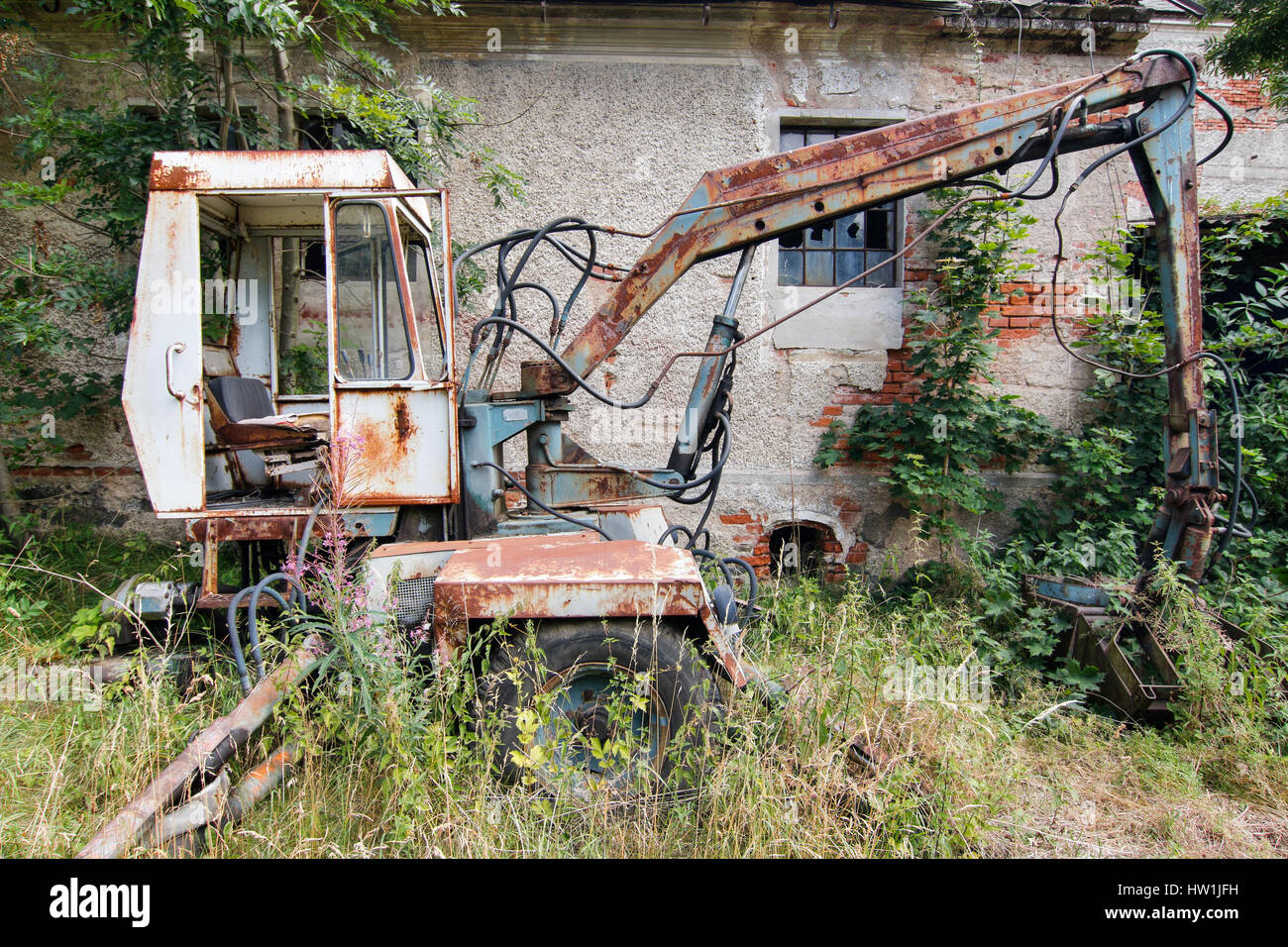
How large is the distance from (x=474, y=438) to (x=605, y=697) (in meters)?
1.38

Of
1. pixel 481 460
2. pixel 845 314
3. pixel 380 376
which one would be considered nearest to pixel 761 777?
pixel 481 460

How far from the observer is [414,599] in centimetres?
315

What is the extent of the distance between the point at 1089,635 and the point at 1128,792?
104 centimetres

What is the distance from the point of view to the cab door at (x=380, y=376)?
3334mm

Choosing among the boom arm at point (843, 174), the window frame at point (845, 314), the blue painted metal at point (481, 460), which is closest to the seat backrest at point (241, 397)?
the blue painted metal at point (481, 460)

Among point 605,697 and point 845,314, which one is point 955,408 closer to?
point 845,314

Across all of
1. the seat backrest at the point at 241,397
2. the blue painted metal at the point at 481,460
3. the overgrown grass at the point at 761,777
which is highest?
the seat backrest at the point at 241,397

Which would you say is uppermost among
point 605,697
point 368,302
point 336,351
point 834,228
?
point 834,228

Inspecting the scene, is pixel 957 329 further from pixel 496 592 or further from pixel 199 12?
pixel 199 12

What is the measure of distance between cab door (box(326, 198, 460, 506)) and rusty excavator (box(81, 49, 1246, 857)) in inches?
0.5

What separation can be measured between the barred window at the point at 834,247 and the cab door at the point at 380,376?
3.52 meters

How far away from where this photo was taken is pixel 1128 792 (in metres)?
3.26

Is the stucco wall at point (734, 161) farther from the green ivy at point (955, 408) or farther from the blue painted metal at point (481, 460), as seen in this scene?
the blue painted metal at point (481, 460)

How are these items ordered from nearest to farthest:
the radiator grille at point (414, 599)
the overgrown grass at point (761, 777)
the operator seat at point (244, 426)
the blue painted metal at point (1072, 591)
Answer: the overgrown grass at point (761, 777), the radiator grille at point (414, 599), the operator seat at point (244, 426), the blue painted metal at point (1072, 591)
